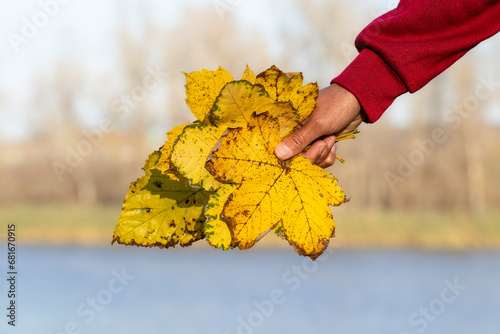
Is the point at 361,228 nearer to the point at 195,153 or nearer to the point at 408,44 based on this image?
the point at 408,44

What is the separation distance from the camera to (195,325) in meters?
9.27

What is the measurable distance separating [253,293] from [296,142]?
10.5 metres

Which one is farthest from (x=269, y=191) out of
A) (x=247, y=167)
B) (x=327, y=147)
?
(x=327, y=147)

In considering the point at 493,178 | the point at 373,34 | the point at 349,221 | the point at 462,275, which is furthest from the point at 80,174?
the point at 373,34

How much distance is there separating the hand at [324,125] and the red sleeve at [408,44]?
0.06 feet

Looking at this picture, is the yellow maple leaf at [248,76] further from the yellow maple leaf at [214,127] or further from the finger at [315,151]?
the finger at [315,151]

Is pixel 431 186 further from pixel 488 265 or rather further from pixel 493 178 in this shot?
pixel 488 265

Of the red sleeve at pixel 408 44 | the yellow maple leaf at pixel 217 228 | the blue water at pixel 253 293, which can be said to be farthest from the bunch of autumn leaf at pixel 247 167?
the blue water at pixel 253 293

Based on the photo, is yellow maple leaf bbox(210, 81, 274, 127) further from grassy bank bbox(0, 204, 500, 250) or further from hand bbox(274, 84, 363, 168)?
grassy bank bbox(0, 204, 500, 250)

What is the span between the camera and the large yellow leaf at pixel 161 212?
3.26 ft

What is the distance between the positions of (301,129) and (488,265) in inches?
576

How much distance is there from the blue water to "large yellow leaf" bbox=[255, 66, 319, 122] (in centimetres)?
721

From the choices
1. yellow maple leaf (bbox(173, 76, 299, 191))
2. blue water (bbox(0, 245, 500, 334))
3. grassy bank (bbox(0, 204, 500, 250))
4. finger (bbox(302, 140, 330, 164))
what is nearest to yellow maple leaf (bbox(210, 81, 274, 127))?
yellow maple leaf (bbox(173, 76, 299, 191))

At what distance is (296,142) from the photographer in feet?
3.15
